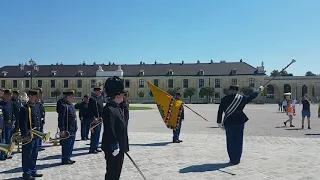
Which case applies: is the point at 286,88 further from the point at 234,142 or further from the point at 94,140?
the point at 94,140

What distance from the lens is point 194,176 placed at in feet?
26.2

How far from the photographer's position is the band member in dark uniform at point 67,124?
9.29m

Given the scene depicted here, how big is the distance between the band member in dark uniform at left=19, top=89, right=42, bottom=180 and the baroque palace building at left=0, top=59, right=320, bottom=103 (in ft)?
257

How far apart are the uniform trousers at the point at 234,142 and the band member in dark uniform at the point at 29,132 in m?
5.01

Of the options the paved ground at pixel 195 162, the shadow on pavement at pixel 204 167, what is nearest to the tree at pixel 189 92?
the paved ground at pixel 195 162

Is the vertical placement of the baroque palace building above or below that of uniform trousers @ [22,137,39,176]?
above

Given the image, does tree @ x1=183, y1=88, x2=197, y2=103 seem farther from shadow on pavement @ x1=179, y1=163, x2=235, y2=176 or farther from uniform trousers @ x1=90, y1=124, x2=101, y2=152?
shadow on pavement @ x1=179, y1=163, x2=235, y2=176

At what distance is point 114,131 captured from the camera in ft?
18.5

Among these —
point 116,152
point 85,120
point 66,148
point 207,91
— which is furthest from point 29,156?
point 207,91

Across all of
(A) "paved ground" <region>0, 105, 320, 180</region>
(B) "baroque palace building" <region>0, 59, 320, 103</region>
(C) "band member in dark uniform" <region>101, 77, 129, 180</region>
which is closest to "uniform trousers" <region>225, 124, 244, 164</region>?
(A) "paved ground" <region>0, 105, 320, 180</region>

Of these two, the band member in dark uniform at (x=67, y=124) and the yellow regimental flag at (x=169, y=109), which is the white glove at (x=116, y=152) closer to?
the band member in dark uniform at (x=67, y=124)

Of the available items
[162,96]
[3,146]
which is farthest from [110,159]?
[162,96]

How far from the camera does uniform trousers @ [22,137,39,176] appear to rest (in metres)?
7.67

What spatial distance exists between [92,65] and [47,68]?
1278cm
